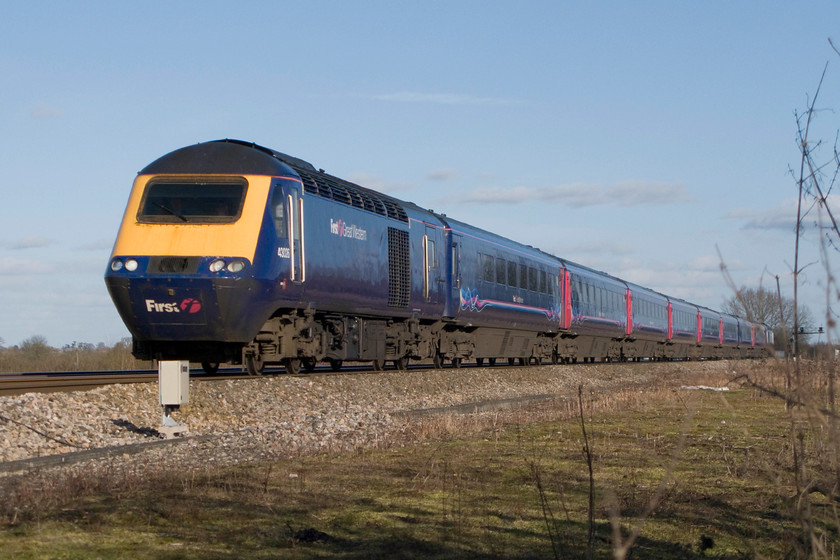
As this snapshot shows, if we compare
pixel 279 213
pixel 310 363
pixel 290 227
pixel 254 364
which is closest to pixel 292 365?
pixel 310 363

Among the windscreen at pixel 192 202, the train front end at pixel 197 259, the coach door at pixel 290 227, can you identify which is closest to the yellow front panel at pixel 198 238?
the train front end at pixel 197 259

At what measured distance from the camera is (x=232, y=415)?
44.7 ft

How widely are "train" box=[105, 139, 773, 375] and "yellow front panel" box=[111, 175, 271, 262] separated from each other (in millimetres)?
17

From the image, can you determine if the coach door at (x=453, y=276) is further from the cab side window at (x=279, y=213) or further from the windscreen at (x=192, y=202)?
the windscreen at (x=192, y=202)

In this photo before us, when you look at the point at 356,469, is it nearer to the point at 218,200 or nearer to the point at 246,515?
the point at 246,515

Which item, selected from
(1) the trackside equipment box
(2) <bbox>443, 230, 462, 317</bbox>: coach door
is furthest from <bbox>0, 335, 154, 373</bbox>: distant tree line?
(1) the trackside equipment box

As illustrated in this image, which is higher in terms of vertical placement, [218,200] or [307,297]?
[218,200]

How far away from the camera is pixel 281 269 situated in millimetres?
15117

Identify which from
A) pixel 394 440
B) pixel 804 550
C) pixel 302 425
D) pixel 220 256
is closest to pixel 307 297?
pixel 220 256

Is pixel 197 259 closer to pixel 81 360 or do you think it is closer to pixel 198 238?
pixel 198 238

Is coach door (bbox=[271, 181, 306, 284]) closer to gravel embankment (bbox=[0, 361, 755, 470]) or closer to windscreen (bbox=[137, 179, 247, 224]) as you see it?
windscreen (bbox=[137, 179, 247, 224])

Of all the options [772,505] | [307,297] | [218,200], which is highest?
[218,200]

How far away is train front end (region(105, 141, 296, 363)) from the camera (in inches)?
563

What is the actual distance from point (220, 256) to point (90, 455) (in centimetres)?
551
